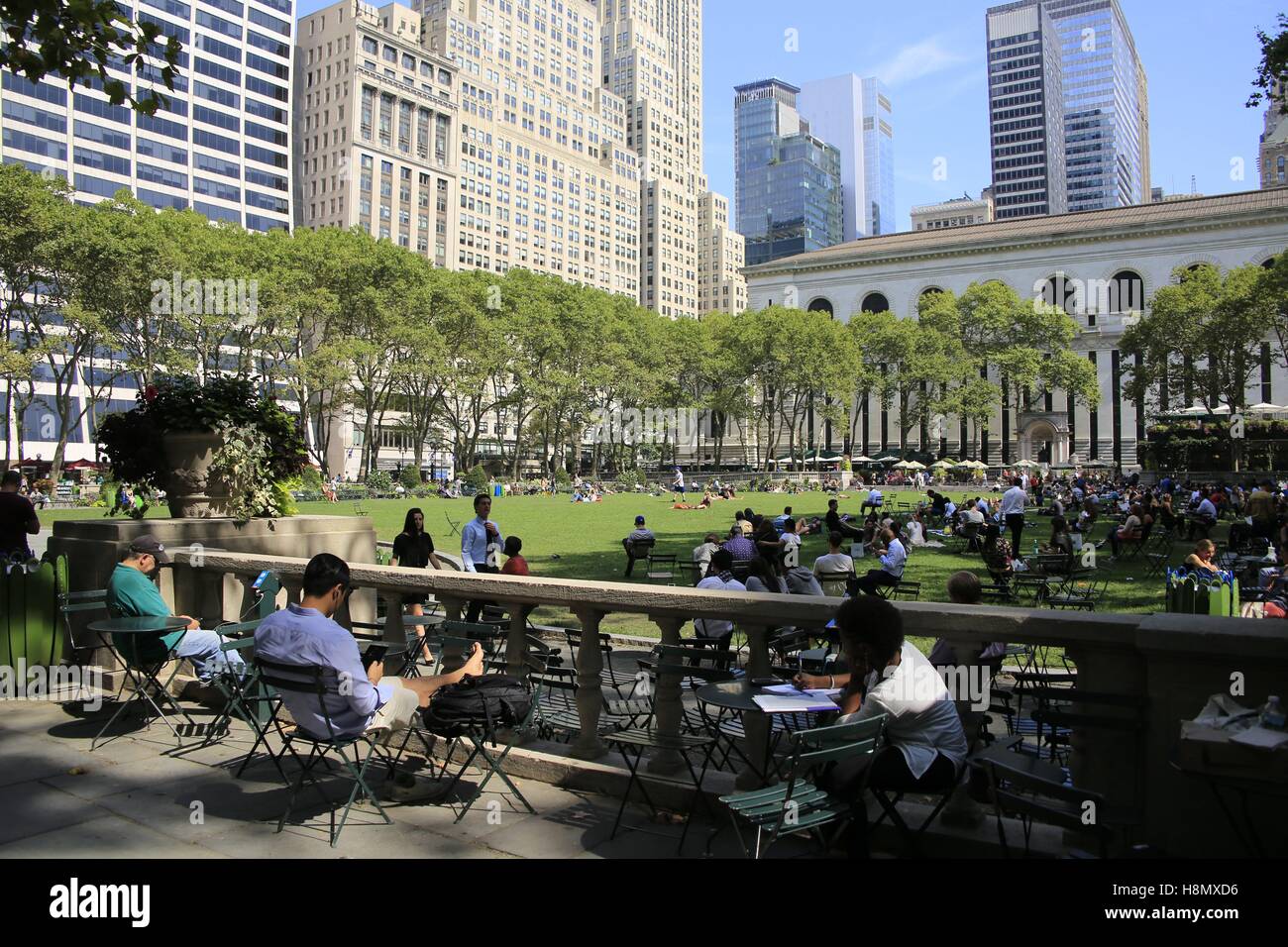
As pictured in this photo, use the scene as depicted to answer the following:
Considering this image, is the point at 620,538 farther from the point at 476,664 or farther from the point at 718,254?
the point at 718,254

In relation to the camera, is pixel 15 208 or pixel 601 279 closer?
pixel 15 208

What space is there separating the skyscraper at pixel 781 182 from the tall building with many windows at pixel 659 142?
57.2 feet

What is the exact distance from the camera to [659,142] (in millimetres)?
155125

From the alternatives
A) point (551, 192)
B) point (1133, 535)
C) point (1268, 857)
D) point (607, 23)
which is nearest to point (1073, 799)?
point (1268, 857)

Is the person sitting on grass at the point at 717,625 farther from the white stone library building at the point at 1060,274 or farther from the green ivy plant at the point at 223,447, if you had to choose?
the white stone library building at the point at 1060,274

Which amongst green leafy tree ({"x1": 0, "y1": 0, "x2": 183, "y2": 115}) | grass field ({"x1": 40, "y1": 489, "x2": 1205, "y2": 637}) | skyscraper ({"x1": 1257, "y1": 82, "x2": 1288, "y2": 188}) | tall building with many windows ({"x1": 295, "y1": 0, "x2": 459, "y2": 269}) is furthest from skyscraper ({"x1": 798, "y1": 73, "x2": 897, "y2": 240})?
green leafy tree ({"x1": 0, "y1": 0, "x2": 183, "y2": 115})

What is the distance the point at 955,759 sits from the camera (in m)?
3.76

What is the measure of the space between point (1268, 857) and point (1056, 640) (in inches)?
→ 42.6

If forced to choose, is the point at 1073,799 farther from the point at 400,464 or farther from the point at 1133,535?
the point at 400,464

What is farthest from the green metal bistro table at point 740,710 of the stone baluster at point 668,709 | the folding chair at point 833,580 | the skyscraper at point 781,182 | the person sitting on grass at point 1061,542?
the skyscraper at point 781,182

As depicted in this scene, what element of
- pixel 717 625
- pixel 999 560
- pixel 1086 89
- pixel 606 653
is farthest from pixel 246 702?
pixel 1086 89

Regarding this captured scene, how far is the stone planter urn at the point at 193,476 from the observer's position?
833 cm

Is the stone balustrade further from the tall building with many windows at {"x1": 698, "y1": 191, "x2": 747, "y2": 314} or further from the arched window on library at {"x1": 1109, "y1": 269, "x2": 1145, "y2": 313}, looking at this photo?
the tall building with many windows at {"x1": 698, "y1": 191, "x2": 747, "y2": 314}

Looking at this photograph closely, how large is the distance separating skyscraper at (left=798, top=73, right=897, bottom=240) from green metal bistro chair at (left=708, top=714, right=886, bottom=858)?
194234mm
